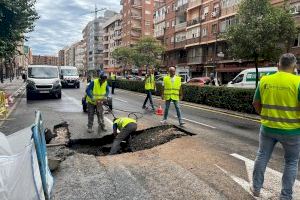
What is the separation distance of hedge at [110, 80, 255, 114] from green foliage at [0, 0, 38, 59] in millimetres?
10354

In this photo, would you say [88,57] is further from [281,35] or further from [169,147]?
[169,147]

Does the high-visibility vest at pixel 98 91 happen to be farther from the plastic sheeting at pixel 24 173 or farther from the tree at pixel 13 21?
the tree at pixel 13 21

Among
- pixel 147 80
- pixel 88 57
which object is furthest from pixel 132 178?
pixel 88 57

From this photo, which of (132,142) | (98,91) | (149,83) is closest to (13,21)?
(149,83)

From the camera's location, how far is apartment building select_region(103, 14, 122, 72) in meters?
94.4

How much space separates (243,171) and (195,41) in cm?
4482

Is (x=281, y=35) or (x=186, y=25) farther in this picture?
(x=186, y=25)

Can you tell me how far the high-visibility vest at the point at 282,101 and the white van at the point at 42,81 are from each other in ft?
56.0

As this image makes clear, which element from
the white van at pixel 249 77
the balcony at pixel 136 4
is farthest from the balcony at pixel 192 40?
the balcony at pixel 136 4

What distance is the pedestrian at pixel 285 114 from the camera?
423cm

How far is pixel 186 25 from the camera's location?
52.5 metres

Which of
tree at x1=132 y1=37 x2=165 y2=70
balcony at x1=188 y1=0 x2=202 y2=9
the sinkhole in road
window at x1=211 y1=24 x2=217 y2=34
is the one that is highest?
balcony at x1=188 y1=0 x2=202 y2=9

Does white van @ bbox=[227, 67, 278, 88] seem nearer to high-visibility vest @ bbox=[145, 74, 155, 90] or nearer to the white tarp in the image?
high-visibility vest @ bbox=[145, 74, 155, 90]

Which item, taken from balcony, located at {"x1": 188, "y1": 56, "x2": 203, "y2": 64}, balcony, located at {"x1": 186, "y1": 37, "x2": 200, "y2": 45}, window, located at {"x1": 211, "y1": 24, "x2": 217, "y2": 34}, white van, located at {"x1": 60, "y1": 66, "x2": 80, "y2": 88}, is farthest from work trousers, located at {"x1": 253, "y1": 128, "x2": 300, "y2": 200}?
balcony, located at {"x1": 186, "y1": 37, "x2": 200, "y2": 45}
